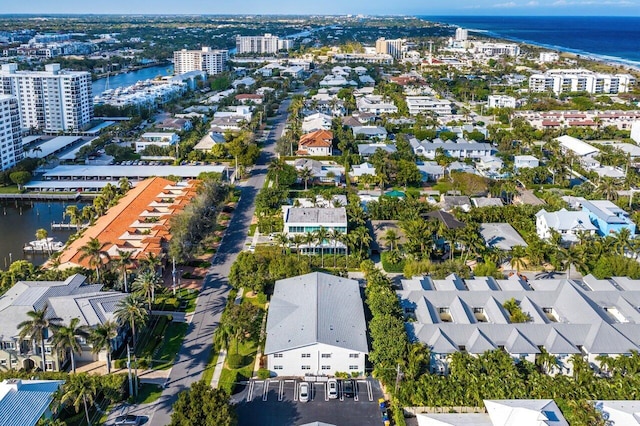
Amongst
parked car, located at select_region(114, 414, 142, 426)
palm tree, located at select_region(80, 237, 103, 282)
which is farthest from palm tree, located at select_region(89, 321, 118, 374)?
palm tree, located at select_region(80, 237, 103, 282)

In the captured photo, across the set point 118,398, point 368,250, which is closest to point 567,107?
point 368,250

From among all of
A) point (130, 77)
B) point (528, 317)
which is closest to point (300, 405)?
point (528, 317)

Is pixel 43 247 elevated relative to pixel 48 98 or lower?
lower

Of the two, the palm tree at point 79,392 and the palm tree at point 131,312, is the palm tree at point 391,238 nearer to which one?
the palm tree at point 131,312

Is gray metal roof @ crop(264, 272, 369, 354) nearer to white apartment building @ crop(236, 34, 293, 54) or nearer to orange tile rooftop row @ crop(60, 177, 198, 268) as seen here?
orange tile rooftop row @ crop(60, 177, 198, 268)

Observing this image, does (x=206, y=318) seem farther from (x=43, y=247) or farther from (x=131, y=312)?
(x=43, y=247)
